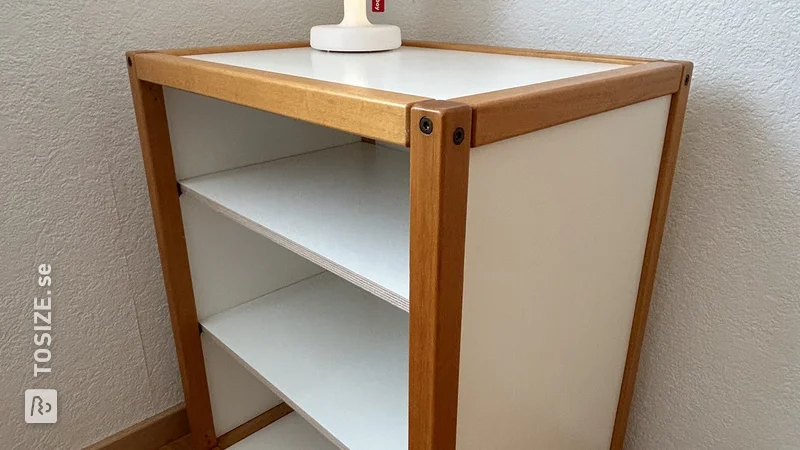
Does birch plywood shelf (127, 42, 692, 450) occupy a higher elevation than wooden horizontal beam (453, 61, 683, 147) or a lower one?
lower

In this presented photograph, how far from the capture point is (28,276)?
3.04 ft

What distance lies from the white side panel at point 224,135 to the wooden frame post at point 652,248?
25.5 inches

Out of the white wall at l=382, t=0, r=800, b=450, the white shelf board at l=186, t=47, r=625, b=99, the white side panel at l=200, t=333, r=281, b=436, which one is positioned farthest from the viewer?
the white side panel at l=200, t=333, r=281, b=436

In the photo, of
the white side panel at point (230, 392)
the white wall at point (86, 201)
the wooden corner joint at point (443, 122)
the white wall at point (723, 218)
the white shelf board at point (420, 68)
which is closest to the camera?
the wooden corner joint at point (443, 122)

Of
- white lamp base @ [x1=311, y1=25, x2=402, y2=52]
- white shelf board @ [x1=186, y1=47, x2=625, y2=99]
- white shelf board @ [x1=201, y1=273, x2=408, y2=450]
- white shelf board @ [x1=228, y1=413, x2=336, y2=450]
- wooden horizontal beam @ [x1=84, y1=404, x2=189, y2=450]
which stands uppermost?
white lamp base @ [x1=311, y1=25, x2=402, y2=52]

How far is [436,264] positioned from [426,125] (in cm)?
12

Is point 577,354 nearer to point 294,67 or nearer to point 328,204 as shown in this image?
point 328,204

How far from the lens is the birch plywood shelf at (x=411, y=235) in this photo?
51 cm

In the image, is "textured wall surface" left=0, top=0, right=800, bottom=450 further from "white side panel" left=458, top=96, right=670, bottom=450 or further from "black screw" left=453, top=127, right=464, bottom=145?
"black screw" left=453, top=127, right=464, bottom=145

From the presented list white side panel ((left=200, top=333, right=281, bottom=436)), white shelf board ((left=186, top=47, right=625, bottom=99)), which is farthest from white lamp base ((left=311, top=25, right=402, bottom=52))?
white side panel ((left=200, top=333, right=281, bottom=436))

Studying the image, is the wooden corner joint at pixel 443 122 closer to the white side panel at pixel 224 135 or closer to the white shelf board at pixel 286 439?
the white side panel at pixel 224 135

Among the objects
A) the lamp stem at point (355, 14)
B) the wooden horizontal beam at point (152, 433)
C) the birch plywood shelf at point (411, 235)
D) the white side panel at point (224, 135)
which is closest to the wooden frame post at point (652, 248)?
the birch plywood shelf at point (411, 235)

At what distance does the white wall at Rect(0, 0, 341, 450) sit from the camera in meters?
0.86

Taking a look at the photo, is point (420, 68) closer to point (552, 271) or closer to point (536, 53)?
point (536, 53)
